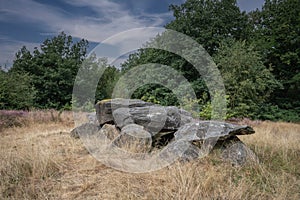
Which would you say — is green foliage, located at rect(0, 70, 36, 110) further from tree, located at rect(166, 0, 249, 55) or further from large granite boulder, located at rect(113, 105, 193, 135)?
tree, located at rect(166, 0, 249, 55)

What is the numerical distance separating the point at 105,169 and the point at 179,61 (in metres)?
11.7

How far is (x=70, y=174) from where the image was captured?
9.14 feet

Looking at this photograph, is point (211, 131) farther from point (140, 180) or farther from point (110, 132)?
point (110, 132)

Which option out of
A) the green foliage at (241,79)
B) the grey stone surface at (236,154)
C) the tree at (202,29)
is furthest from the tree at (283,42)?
the grey stone surface at (236,154)

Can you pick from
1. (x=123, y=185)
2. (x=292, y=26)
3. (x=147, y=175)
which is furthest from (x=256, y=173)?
(x=292, y=26)

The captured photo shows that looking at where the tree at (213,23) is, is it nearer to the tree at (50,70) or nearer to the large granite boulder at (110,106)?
the large granite boulder at (110,106)

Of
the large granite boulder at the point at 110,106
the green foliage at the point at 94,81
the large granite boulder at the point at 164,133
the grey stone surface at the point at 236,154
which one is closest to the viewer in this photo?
the grey stone surface at the point at 236,154

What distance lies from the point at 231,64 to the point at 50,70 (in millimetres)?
14351

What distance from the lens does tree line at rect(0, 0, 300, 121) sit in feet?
35.0

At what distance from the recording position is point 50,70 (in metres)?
16.7

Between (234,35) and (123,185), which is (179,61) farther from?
(123,185)

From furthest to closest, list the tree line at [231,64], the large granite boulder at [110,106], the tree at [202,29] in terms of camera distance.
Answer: the tree at [202,29], the tree line at [231,64], the large granite boulder at [110,106]

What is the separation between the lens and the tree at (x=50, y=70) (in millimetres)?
16250

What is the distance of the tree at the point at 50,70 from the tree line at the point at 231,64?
0.08 m
